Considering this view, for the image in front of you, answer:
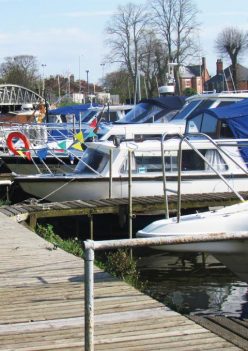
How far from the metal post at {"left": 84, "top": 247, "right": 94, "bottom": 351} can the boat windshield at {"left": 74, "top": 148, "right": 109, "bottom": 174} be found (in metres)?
11.3

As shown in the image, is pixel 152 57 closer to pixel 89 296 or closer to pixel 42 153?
pixel 42 153

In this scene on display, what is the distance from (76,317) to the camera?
6809 millimetres

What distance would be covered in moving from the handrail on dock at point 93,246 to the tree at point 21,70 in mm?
104220

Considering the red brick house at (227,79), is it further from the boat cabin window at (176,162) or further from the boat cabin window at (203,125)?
the boat cabin window at (176,162)

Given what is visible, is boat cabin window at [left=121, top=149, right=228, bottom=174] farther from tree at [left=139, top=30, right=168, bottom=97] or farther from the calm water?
tree at [left=139, top=30, right=168, bottom=97]

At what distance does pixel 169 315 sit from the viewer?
688cm

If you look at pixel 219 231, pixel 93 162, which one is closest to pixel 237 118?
pixel 93 162

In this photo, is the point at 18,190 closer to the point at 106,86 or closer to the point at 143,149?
the point at 143,149

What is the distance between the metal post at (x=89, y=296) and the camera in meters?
4.91

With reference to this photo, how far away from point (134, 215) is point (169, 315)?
25.0ft

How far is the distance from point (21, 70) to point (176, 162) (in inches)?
3833

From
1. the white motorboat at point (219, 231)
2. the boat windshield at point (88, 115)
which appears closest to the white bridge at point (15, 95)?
the boat windshield at point (88, 115)

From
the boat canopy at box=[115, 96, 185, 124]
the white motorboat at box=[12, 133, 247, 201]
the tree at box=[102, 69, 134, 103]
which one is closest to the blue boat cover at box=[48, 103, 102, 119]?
the boat canopy at box=[115, 96, 185, 124]

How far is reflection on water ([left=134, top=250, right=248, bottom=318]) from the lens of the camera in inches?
415
